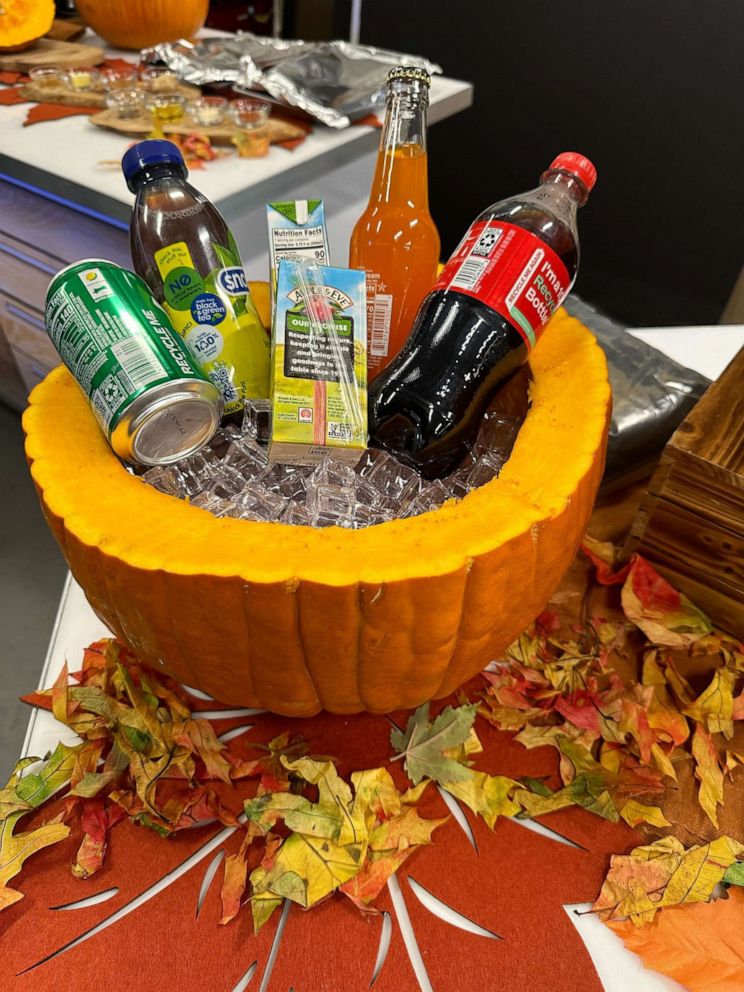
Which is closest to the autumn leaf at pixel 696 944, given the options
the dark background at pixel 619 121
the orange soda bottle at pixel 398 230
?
the orange soda bottle at pixel 398 230

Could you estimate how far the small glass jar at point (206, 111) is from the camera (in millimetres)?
1371

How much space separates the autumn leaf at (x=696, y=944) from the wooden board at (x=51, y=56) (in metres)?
1.95

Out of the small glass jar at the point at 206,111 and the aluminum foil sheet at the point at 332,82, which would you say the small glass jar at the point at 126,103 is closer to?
the small glass jar at the point at 206,111

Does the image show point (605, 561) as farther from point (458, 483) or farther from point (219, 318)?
point (219, 318)

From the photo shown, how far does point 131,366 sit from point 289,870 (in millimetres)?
417

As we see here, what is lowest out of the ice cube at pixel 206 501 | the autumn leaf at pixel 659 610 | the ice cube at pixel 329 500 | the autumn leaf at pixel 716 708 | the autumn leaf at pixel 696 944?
the autumn leaf at pixel 696 944

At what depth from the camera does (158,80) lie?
4.93 ft

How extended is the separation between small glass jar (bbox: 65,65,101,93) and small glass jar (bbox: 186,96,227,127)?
245 mm

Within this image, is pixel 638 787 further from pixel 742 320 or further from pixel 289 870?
pixel 742 320

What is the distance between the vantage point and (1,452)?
70.4 inches

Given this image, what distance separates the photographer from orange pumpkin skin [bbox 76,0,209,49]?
169 cm

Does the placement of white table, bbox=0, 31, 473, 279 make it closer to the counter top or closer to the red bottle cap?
the counter top

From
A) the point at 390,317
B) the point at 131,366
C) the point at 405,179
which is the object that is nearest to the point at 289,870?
the point at 131,366

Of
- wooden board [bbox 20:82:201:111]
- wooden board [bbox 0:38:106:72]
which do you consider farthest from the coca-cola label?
wooden board [bbox 0:38:106:72]
